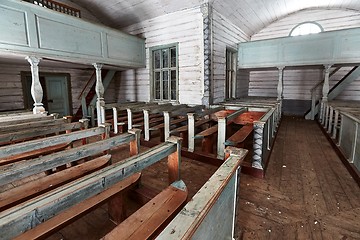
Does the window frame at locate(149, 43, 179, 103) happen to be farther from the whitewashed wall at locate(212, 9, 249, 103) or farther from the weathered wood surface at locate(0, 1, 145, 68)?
the whitewashed wall at locate(212, 9, 249, 103)

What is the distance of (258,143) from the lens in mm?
2869

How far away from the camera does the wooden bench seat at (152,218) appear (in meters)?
1.26

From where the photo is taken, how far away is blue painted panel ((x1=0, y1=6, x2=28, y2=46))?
155 inches

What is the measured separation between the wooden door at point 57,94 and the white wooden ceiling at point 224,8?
292cm

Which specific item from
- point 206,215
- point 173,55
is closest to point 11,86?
point 173,55

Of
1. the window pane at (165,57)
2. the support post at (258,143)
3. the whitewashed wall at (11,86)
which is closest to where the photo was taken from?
the support post at (258,143)

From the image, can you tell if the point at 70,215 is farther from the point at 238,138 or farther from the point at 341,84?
the point at 341,84

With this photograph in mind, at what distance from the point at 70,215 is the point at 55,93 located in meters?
7.57

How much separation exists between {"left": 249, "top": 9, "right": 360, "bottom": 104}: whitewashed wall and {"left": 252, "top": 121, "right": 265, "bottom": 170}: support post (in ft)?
25.3

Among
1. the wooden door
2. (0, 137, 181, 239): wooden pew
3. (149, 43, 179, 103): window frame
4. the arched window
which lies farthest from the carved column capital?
the arched window

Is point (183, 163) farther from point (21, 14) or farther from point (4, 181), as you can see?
point (21, 14)

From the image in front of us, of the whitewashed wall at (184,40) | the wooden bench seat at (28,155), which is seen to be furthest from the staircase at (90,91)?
the wooden bench seat at (28,155)

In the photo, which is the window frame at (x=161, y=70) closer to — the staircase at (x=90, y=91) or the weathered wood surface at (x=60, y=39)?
the weathered wood surface at (x=60, y=39)

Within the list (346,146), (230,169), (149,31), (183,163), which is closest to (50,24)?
(149,31)
